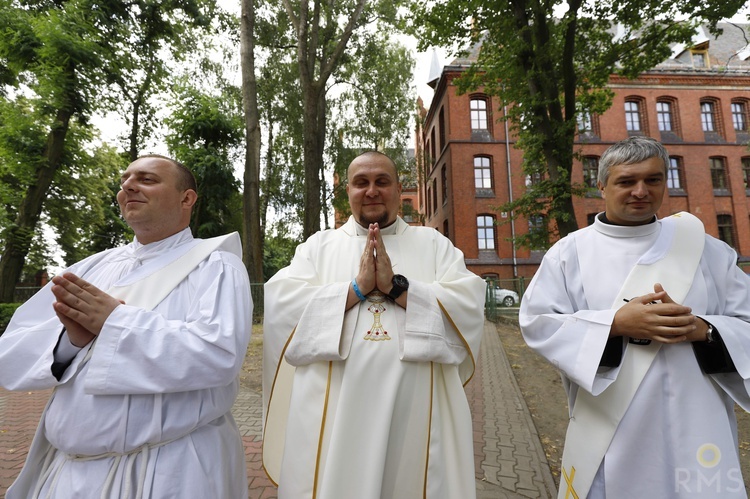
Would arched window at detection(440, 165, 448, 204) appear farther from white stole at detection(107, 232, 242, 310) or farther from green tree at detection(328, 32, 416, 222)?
white stole at detection(107, 232, 242, 310)

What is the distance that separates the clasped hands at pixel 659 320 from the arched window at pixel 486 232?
2342 centimetres

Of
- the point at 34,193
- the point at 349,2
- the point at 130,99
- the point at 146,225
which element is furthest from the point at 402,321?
the point at 130,99

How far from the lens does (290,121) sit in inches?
750

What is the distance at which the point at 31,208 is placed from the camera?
39.7 ft

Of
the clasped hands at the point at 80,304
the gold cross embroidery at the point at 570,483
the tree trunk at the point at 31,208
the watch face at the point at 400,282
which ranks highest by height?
the tree trunk at the point at 31,208

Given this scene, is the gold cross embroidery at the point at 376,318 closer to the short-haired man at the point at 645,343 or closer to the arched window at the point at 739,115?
the short-haired man at the point at 645,343

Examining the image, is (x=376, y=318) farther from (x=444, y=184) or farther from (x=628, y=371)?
(x=444, y=184)

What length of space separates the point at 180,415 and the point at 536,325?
159cm

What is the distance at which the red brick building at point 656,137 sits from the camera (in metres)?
25.0

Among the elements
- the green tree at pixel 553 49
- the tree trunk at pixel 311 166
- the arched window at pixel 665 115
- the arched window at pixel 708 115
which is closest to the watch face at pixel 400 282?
the green tree at pixel 553 49

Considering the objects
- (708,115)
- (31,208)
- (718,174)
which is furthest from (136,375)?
(708,115)

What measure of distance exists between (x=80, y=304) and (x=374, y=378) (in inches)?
47.2

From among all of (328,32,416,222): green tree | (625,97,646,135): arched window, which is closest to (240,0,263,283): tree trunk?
(328,32,416,222): green tree

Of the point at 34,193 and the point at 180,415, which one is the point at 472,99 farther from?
the point at 180,415
